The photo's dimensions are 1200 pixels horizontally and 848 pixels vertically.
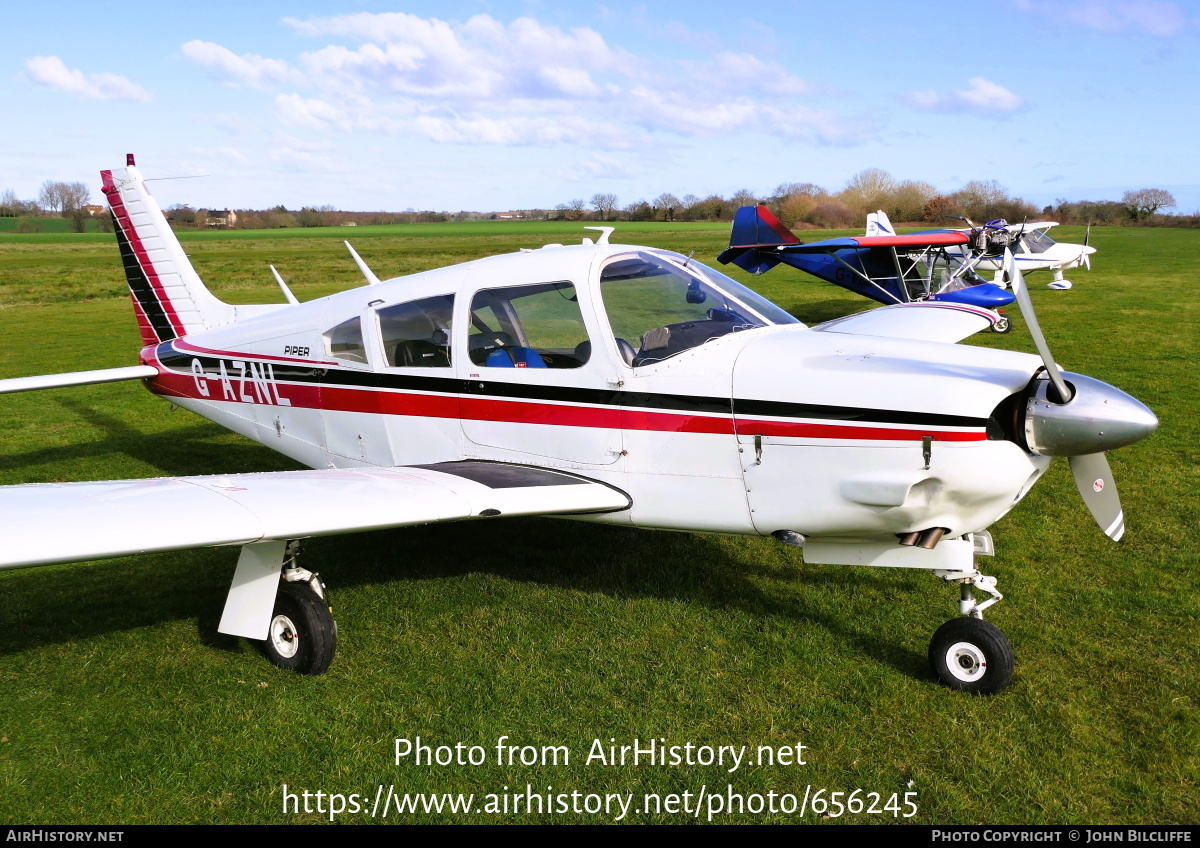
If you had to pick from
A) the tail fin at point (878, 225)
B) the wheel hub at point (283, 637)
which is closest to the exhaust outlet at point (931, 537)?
the wheel hub at point (283, 637)

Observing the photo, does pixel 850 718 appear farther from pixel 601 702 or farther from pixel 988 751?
pixel 601 702

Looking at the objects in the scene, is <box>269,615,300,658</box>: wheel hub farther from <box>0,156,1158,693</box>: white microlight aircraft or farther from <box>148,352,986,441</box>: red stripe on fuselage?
<box>148,352,986,441</box>: red stripe on fuselage

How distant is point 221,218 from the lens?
108 metres

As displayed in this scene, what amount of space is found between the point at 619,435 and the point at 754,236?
15.6 meters

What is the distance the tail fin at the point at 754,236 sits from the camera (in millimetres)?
19281

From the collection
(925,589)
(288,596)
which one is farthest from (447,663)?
(925,589)

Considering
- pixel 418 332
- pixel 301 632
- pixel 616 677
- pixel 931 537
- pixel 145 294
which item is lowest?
pixel 616 677

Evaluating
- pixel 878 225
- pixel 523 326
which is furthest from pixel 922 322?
pixel 878 225

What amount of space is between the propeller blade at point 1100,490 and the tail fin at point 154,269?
22.4 ft

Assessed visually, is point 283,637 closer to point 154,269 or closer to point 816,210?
point 154,269

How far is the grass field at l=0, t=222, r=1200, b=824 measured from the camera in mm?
3648

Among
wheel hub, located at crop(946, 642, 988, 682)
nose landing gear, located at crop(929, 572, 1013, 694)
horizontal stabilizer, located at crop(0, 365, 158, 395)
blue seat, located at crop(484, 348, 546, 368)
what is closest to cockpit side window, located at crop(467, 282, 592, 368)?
blue seat, located at crop(484, 348, 546, 368)

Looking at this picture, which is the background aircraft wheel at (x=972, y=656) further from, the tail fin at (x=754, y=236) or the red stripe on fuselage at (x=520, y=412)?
the tail fin at (x=754, y=236)

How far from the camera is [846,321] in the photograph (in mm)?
6367
